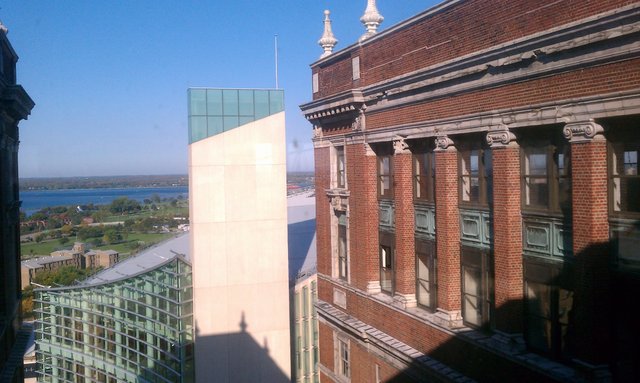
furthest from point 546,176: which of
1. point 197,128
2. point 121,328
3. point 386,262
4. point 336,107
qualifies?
point 121,328

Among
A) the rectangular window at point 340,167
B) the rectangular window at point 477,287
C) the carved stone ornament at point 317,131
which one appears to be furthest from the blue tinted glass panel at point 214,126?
the rectangular window at point 477,287

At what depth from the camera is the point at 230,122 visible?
23.0m

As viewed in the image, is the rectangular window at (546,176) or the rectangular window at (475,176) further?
the rectangular window at (475,176)

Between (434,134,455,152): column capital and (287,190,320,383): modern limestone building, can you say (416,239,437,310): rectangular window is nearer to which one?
(434,134,455,152): column capital

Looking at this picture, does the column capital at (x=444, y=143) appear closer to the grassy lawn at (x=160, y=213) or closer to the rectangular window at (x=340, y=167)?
the rectangular window at (x=340, y=167)

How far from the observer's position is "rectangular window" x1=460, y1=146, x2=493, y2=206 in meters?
12.5

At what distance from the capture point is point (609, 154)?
9.62 meters

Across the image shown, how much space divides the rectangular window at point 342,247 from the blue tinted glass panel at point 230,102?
6861 mm

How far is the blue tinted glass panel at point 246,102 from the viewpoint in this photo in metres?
23.3

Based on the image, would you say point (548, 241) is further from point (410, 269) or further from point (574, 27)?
point (410, 269)

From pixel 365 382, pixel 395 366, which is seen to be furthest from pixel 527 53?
pixel 365 382

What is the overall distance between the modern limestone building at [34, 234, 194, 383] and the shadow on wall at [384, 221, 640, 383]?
15074 millimetres

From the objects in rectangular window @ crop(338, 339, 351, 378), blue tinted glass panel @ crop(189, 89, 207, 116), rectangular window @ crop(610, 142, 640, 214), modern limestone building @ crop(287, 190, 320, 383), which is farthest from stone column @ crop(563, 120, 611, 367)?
modern limestone building @ crop(287, 190, 320, 383)

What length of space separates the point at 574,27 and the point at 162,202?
15735 centimetres
